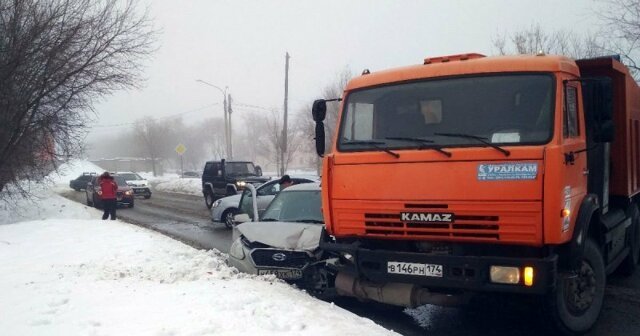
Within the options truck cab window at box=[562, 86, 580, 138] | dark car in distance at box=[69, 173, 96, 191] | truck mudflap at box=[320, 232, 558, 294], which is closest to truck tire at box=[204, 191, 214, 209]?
truck mudflap at box=[320, 232, 558, 294]

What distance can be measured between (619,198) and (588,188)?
1623mm

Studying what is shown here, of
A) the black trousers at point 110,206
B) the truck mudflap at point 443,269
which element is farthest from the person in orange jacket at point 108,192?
the truck mudflap at point 443,269

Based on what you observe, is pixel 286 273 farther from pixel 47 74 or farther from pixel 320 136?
pixel 47 74

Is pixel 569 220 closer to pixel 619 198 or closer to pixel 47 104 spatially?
pixel 619 198

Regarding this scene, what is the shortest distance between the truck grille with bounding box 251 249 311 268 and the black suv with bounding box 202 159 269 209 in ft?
53.1

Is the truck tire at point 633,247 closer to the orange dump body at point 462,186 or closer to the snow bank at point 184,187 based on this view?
the orange dump body at point 462,186

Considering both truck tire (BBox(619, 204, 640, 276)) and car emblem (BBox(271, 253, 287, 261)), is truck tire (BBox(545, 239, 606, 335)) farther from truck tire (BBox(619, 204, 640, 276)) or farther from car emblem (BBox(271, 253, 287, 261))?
car emblem (BBox(271, 253, 287, 261))

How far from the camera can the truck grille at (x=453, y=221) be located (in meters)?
4.47

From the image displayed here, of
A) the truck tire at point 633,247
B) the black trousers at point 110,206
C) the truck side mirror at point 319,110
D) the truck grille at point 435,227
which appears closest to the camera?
the truck grille at point 435,227

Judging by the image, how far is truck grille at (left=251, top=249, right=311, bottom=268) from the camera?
21.5ft

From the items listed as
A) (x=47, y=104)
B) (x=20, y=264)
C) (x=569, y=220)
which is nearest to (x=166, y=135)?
(x=47, y=104)

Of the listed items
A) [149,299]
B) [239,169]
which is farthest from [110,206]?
[149,299]

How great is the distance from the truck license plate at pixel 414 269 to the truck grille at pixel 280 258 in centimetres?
171

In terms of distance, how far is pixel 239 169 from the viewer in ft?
80.9
